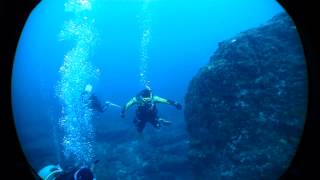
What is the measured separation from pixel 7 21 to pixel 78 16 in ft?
245

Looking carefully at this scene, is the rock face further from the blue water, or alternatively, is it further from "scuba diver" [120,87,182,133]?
the blue water

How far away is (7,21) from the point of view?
2256 mm

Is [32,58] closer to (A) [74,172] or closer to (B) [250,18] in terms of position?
(B) [250,18]

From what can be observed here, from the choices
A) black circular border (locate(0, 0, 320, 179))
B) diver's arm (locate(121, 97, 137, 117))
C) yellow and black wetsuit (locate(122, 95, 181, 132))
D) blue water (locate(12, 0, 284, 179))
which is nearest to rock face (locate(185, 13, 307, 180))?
yellow and black wetsuit (locate(122, 95, 181, 132))

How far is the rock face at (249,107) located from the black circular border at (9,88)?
19.9 ft

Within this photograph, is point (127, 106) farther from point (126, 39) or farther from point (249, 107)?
point (126, 39)

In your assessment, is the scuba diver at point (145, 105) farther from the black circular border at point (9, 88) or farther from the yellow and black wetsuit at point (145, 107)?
the black circular border at point (9, 88)

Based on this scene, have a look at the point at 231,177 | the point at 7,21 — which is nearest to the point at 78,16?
the point at 231,177

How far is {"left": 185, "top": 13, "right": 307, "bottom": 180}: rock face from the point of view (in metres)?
8.79

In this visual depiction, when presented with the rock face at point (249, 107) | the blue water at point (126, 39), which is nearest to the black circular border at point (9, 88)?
the rock face at point (249, 107)

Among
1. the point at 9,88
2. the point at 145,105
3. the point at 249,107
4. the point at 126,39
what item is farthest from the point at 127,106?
the point at 126,39

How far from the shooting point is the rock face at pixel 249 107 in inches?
346

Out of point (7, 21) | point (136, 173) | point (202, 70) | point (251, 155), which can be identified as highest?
point (202, 70)

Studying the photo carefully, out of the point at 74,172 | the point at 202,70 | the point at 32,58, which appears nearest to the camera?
the point at 74,172
